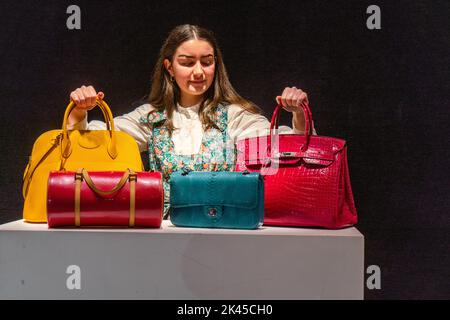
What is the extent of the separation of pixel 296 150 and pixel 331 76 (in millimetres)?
635

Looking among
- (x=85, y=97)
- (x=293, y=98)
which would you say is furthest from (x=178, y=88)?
(x=293, y=98)

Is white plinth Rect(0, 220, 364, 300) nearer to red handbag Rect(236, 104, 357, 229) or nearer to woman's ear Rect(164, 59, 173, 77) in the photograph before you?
red handbag Rect(236, 104, 357, 229)

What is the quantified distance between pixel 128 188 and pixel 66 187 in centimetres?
19

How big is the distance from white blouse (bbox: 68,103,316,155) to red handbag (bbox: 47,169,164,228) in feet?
1.76

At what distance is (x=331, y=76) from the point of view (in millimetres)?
2576

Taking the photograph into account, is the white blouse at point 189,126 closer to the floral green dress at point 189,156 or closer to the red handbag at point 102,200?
the floral green dress at point 189,156

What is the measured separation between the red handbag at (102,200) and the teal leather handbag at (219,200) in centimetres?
9

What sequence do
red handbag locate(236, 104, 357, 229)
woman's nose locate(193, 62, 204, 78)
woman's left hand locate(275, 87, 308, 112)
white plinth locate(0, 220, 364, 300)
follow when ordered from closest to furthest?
white plinth locate(0, 220, 364, 300)
red handbag locate(236, 104, 357, 229)
woman's left hand locate(275, 87, 308, 112)
woman's nose locate(193, 62, 204, 78)

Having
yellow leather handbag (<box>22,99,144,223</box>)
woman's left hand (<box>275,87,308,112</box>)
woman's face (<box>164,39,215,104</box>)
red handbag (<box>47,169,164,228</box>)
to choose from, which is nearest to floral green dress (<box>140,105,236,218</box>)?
Result: woman's face (<box>164,39,215,104</box>)

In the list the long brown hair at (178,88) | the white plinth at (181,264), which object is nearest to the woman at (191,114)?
the long brown hair at (178,88)

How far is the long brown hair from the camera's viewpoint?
2432 millimetres

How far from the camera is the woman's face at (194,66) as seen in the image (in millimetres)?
2391

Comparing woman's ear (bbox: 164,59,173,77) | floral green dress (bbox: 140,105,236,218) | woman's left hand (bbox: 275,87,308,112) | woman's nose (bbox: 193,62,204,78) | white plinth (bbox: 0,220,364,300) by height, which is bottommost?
white plinth (bbox: 0,220,364,300)
